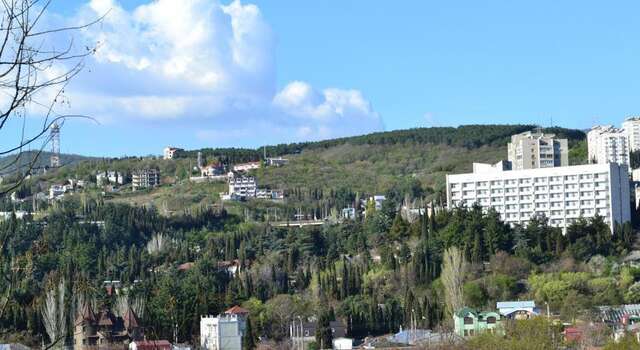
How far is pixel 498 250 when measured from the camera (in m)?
59.8

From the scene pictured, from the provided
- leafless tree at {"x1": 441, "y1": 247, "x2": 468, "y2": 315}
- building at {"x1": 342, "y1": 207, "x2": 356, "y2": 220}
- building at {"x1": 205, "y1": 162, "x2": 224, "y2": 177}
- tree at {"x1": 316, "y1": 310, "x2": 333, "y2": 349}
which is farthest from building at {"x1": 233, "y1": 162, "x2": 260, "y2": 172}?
tree at {"x1": 316, "y1": 310, "x2": 333, "y2": 349}

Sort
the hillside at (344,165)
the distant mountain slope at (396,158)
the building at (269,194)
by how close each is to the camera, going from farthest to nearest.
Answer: the distant mountain slope at (396,158)
the building at (269,194)
the hillside at (344,165)

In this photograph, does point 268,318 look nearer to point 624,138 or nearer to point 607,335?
point 607,335

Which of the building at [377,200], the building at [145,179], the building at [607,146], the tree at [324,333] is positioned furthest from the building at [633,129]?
the tree at [324,333]

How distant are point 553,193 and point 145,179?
6197 centimetres

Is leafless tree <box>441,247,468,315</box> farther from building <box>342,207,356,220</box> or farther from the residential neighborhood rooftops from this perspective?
building <box>342,207,356,220</box>

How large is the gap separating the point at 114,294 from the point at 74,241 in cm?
1962

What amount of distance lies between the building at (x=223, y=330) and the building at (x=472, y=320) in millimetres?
→ 8865

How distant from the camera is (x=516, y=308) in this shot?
1987 inches

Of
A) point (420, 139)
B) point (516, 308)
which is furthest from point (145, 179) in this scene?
point (516, 308)

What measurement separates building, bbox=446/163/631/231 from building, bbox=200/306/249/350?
22.1 m

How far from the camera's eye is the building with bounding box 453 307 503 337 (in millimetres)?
47312

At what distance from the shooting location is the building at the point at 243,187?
10800 centimetres

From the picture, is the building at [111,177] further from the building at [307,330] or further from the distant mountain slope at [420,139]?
the building at [307,330]
